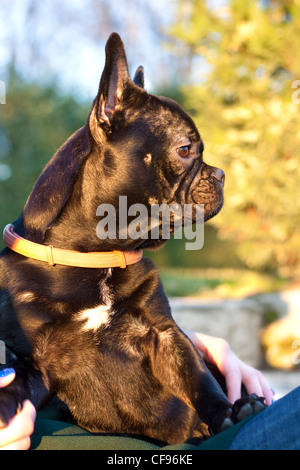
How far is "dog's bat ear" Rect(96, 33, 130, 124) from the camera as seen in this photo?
2061 millimetres

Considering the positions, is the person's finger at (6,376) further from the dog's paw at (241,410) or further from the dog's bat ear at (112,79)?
the dog's bat ear at (112,79)

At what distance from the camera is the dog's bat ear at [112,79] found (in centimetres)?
206

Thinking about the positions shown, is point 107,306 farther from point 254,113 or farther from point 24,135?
point 24,135

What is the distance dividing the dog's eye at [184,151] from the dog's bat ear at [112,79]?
11.8 inches

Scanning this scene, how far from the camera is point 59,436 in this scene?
1.54 meters

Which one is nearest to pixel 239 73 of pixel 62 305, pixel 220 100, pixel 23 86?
pixel 220 100

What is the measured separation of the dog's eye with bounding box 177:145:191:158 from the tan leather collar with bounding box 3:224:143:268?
49cm

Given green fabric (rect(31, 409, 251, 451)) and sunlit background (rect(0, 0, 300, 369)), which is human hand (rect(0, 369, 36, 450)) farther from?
sunlit background (rect(0, 0, 300, 369))

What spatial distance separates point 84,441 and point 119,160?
1053 millimetres

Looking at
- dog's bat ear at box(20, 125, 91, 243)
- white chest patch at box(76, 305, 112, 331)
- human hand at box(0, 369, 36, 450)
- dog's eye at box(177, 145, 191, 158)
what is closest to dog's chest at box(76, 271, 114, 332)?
white chest patch at box(76, 305, 112, 331)

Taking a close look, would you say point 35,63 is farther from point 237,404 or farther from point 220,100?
point 237,404

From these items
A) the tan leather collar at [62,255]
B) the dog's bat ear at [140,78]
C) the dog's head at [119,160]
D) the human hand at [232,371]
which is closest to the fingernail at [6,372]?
the tan leather collar at [62,255]
